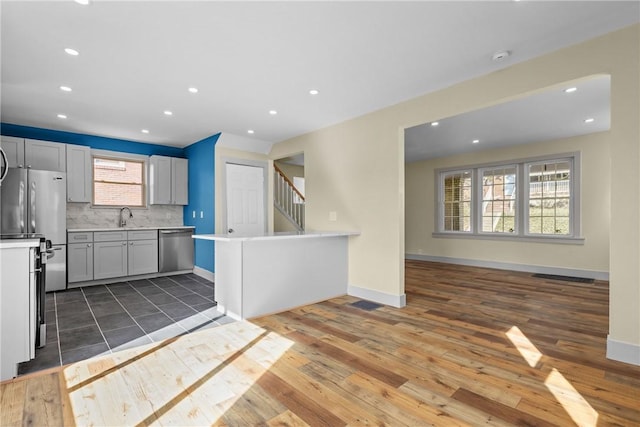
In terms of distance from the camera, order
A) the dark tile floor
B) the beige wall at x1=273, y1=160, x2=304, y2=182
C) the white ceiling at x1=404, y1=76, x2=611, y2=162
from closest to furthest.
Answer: the dark tile floor
the white ceiling at x1=404, y1=76, x2=611, y2=162
the beige wall at x1=273, y1=160, x2=304, y2=182

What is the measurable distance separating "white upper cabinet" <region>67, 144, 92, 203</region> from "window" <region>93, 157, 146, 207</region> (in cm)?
28

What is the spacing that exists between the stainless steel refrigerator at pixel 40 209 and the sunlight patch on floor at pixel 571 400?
5.87 metres

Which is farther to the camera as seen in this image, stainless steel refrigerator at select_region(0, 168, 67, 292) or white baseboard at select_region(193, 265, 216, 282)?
white baseboard at select_region(193, 265, 216, 282)

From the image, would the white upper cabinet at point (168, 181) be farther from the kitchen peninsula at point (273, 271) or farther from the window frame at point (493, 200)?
the window frame at point (493, 200)

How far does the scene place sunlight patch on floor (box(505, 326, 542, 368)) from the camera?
8.09ft

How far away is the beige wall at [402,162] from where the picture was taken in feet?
7.66

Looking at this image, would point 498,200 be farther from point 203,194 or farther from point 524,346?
point 203,194

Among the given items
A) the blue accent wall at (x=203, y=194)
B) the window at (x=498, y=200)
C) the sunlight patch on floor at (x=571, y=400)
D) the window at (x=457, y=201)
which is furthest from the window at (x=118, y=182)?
the window at (x=498, y=200)

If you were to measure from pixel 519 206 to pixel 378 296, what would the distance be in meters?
4.35

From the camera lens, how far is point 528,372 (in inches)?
88.8

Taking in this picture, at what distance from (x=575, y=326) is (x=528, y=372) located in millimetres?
1488

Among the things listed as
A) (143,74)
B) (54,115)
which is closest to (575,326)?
(143,74)

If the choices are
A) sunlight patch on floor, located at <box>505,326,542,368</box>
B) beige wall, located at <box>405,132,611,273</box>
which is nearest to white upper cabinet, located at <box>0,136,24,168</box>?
sunlight patch on floor, located at <box>505,326,542,368</box>

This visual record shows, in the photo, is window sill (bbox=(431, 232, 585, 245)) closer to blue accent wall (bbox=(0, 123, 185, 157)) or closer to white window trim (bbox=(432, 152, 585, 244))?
white window trim (bbox=(432, 152, 585, 244))
